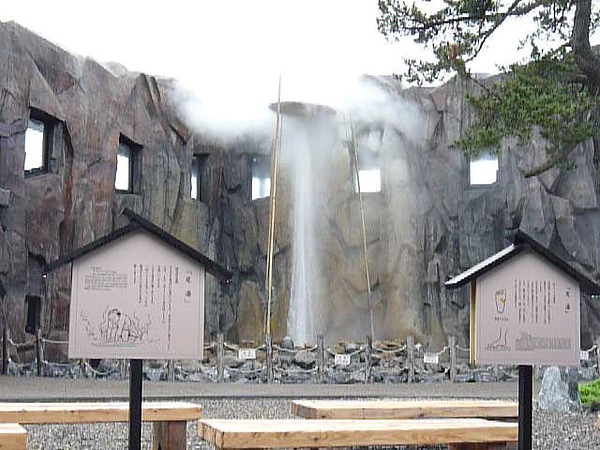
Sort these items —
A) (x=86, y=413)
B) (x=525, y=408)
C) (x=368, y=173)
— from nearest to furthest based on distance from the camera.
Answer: (x=525, y=408), (x=86, y=413), (x=368, y=173)

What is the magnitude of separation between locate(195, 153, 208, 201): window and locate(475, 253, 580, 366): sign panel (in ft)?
60.9

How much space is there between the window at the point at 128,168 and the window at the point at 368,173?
5.67 m

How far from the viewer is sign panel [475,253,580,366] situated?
4.34 meters

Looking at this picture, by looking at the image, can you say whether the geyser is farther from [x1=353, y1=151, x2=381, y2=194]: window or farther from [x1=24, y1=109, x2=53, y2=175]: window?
[x1=24, y1=109, x2=53, y2=175]: window

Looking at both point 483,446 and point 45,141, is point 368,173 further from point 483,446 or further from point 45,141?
point 483,446

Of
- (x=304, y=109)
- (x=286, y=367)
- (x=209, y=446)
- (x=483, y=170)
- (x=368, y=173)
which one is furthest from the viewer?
(x=304, y=109)

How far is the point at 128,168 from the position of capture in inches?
786

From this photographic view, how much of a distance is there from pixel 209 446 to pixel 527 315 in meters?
3.17

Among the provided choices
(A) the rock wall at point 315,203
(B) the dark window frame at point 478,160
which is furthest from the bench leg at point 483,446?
(B) the dark window frame at point 478,160

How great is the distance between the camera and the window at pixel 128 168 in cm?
1972

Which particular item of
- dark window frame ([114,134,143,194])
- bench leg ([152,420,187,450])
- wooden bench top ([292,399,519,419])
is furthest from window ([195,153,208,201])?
bench leg ([152,420,187,450])

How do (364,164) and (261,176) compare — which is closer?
(364,164)

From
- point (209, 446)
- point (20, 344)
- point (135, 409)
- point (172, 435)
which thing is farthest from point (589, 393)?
point (20, 344)

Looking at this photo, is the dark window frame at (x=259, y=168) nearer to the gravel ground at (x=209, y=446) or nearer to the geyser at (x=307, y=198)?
the geyser at (x=307, y=198)
